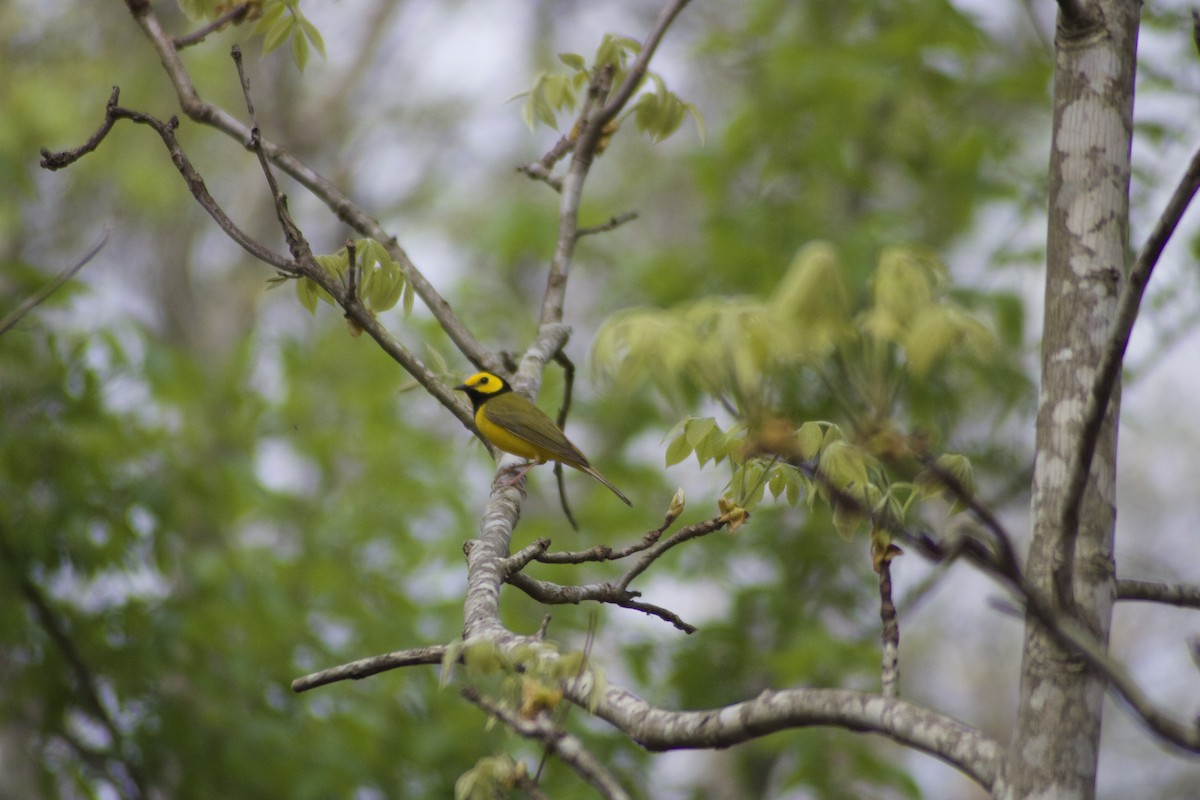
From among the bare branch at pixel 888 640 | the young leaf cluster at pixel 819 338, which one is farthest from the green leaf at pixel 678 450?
the young leaf cluster at pixel 819 338

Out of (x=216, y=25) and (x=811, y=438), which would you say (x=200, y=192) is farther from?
(x=811, y=438)

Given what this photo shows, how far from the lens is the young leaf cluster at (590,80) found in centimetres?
350

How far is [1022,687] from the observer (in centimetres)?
194

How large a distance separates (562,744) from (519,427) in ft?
11.3

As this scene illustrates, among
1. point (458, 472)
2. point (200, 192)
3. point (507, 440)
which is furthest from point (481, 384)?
point (200, 192)

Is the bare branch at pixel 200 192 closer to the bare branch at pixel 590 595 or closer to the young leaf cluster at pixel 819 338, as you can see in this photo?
the bare branch at pixel 590 595

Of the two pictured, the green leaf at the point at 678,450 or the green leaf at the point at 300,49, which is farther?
the green leaf at the point at 300,49

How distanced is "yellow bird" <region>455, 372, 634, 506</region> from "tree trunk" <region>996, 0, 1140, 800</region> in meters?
1.72

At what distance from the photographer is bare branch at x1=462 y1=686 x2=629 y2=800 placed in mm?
1559

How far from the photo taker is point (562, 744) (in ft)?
5.35

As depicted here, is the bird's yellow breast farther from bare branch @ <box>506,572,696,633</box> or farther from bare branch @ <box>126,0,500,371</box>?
bare branch @ <box>506,572,696,633</box>

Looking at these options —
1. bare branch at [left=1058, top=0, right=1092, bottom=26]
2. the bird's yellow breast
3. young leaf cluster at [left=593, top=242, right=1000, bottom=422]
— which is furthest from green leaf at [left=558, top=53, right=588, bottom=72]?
the bird's yellow breast

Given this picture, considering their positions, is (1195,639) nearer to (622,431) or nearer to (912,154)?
(622,431)

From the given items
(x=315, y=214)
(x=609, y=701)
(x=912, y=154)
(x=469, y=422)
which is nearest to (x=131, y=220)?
(x=315, y=214)
